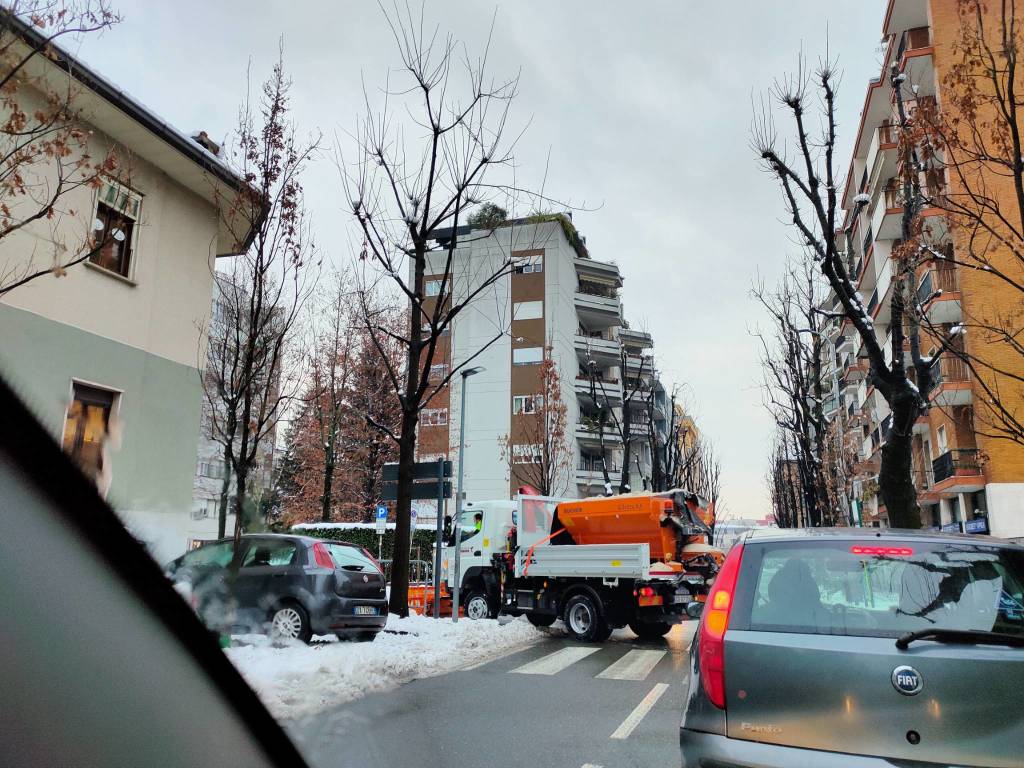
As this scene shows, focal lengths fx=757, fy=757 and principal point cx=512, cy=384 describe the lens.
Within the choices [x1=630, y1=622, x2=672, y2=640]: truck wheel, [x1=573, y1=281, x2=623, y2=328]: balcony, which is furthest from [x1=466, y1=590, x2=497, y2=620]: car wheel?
[x1=573, y1=281, x2=623, y2=328]: balcony

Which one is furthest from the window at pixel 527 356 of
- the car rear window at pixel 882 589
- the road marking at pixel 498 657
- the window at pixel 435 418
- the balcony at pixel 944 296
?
the car rear window at pixel 882 589

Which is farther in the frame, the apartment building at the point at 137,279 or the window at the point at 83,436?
the apartment building at the point at 137,279

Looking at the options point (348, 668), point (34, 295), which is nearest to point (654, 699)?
point (348, 668)

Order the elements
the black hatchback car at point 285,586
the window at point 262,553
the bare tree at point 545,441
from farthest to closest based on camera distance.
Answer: the bare tree at point 545,441, the window at point 262,553, the black hatchback car at point 285,586

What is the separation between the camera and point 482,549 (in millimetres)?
16688

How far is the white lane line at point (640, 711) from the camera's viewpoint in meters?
6.21

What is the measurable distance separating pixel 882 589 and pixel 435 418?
44381 mm

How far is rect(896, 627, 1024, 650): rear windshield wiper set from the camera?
9.78ft

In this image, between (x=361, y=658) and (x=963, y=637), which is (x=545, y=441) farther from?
(x=963, y=637)

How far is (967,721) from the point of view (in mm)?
2844

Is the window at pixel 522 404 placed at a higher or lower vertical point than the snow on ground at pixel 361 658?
higher

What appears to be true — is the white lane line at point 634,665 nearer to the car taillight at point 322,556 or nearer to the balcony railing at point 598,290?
the car taillight at point 322,556

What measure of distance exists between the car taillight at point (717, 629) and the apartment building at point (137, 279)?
7.36 feet

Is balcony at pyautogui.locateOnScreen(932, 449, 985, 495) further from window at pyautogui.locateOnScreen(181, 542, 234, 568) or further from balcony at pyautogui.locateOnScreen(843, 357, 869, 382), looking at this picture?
window at pyautogui.locateOnScreen(181, 542, 234, 568)
